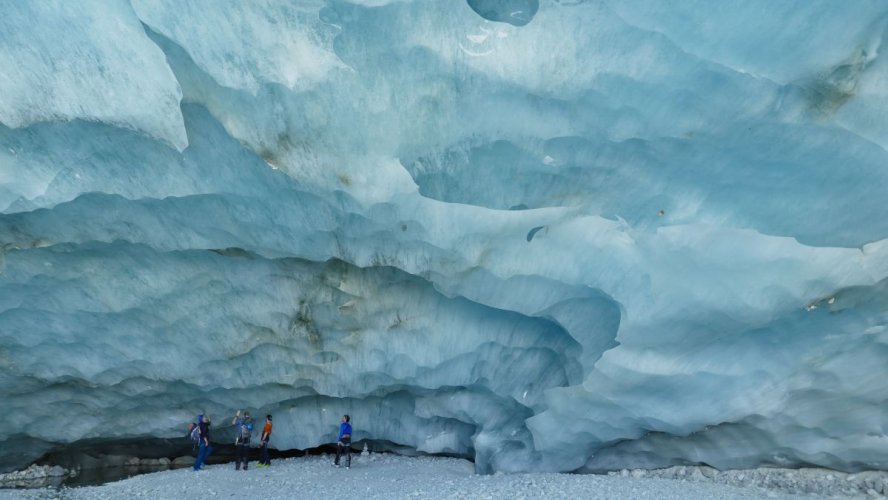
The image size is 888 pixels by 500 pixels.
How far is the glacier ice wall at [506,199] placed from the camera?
6152 millimetres

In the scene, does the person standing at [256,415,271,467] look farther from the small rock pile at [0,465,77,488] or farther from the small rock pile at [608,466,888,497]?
the small rock pile at [608,466,888,497]

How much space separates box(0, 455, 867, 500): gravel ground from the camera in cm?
710

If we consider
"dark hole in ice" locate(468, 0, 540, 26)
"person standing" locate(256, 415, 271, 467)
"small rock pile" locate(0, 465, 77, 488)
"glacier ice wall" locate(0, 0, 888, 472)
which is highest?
"dark hole in ice" locate(468, 0, 540, 26)

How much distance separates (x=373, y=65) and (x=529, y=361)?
4.36 metres

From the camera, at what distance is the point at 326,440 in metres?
10.3

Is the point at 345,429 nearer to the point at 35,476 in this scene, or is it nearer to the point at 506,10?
the point at 35,476

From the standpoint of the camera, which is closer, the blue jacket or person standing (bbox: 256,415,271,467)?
the blue jacket

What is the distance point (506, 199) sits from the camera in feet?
23.4

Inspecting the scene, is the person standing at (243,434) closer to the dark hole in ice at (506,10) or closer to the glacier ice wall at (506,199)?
the glacier ice wall at (506,199)

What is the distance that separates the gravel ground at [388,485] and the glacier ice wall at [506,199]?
65 cm

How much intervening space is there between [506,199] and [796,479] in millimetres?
4817

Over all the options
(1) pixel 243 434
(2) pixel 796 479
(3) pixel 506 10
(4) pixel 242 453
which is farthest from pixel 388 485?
(3) pixel 506 10

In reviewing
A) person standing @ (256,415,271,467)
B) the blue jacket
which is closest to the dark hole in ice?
the blue jacket

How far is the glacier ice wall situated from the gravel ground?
0.65m
